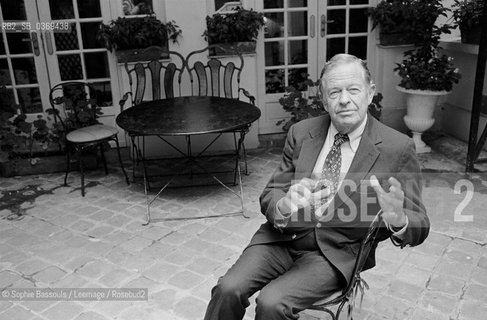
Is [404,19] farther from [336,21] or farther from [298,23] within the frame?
[298,23]

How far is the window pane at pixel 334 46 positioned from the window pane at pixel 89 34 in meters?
2.43

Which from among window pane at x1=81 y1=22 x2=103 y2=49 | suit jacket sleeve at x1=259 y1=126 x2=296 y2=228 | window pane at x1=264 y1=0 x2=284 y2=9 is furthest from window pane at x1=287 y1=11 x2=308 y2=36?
suit jacket sleeve at x1=259 y1=126 x2=296 y2=228

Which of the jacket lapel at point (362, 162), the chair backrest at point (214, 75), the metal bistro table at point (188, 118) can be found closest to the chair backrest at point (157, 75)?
the chair backrest at point (214, 75)

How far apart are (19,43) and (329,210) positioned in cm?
408

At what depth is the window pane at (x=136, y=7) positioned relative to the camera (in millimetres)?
4793

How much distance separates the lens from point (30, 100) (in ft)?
16.3

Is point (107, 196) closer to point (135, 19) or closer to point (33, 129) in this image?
point (33, 129)

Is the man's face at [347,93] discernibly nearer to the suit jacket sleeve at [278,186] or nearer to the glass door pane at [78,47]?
the suit jacket sleeve at [278,186]

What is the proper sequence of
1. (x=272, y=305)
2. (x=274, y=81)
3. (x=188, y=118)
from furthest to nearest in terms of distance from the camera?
(x=274, y=81)
(x=188, y=118)
(x=272, y=305)

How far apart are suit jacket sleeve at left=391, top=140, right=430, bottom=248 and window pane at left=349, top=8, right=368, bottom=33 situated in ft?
11.9

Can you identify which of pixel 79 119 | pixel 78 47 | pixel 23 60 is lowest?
pixel 79 119

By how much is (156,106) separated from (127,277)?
1818mm

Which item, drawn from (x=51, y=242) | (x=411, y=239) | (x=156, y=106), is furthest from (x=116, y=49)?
(x=411, y=239)

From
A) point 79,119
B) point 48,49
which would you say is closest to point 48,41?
point 48,49
